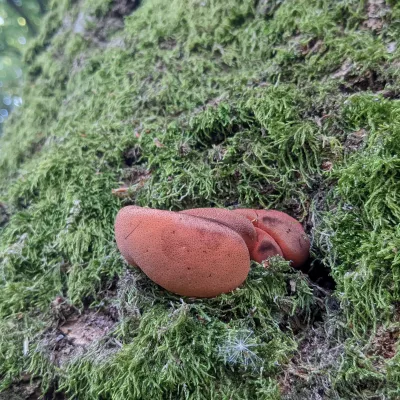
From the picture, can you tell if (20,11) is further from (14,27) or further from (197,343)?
(197,343)

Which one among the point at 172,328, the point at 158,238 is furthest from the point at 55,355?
the point at 158,238

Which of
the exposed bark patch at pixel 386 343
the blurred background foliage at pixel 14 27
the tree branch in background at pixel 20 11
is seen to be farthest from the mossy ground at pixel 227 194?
the tree branch in background at pixel 20 11

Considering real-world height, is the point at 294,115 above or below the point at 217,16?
below

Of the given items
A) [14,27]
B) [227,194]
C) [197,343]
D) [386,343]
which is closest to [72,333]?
[197,343]

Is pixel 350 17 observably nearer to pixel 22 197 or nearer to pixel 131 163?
pixel 131 163

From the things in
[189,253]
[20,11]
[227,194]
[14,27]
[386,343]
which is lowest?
[386,343]

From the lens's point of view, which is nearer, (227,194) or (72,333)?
(72,333)

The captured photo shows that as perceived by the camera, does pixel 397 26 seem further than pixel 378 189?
Yes

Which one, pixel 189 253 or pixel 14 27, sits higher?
pixel 14 27
